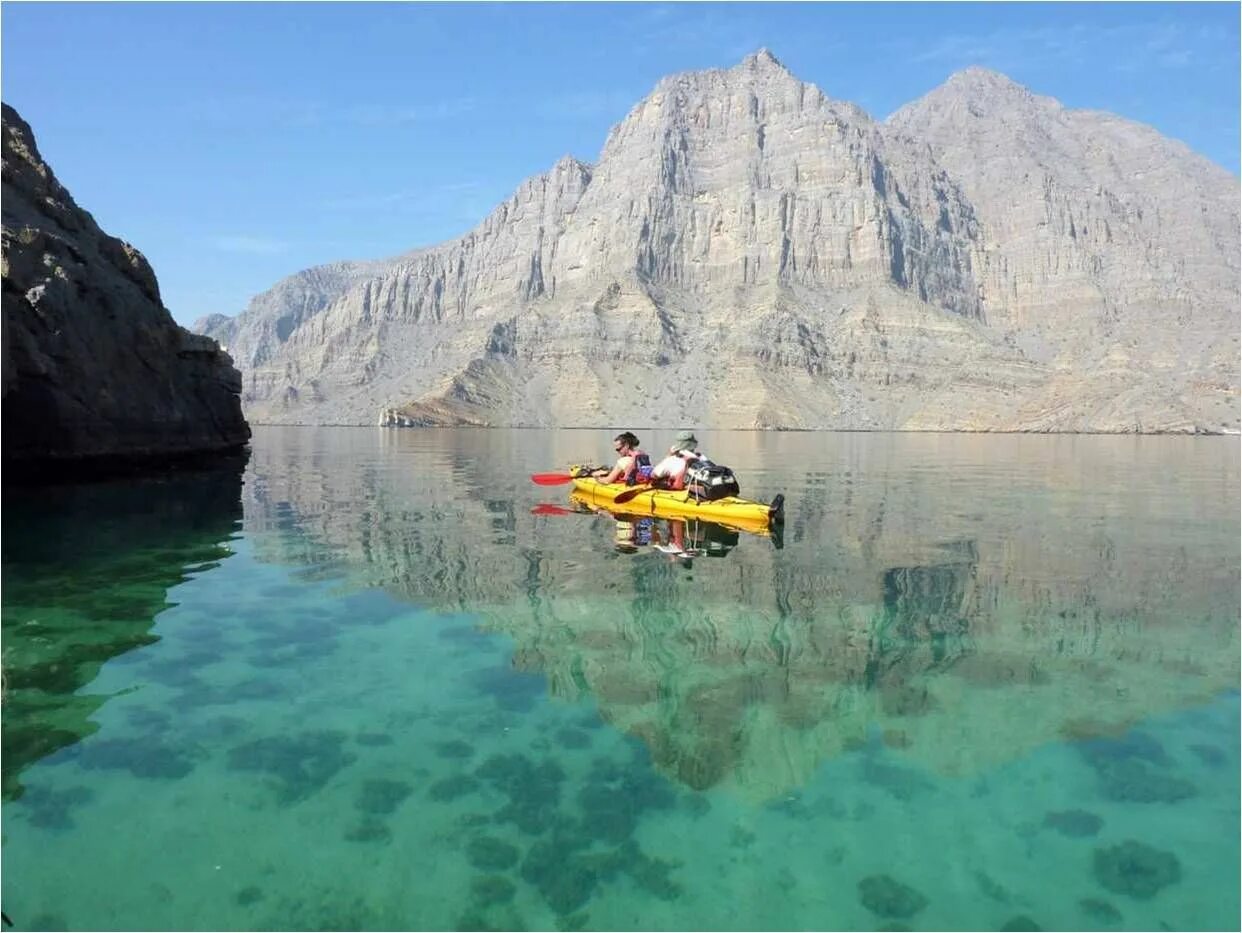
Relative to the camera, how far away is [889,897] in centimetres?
588

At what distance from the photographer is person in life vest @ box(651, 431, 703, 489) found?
912 inches

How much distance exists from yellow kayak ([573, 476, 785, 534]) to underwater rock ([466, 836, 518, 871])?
47.6 feet

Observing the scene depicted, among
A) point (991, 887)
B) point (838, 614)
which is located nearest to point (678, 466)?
point (838, 614)

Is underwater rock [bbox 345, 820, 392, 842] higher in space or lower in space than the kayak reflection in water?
lower

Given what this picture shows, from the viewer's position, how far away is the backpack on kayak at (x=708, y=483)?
21.8 meters

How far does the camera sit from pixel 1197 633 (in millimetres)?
11992

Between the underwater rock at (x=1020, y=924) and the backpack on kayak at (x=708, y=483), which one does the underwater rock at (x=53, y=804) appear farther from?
the backpack on kayak at (x=708, y=483)

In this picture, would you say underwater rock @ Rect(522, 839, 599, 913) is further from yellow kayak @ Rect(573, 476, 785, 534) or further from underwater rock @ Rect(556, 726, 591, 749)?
yellow kayak @ Rect(573, 476, 785, 534)

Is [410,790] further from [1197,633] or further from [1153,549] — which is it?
[1153,549]

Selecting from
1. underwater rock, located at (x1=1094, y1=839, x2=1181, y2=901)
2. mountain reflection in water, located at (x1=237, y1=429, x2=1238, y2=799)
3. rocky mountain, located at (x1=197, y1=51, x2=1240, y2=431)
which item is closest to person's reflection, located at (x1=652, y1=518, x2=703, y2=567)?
mountain reflection in water, located at (x1=237, y1=429, x2=1238, y2=799)

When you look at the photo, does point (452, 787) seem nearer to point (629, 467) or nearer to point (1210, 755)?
point (1210, 755)

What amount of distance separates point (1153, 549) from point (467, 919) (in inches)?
744

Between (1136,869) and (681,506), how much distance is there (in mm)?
16128

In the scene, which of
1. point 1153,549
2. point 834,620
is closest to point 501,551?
point 834,620
